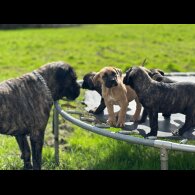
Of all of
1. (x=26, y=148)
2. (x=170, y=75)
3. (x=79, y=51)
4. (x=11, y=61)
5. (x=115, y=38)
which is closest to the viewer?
(x=26, y=148)

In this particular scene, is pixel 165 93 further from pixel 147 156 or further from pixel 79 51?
pixel 79 51

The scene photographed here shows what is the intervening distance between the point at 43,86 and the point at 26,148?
62 centimetres

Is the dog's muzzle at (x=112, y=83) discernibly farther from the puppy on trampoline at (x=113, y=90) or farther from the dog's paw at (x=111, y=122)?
the dog's paw at (x=111, y=122)

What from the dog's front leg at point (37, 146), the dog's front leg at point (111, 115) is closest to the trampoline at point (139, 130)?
the dog's front leg at point (111, 115)

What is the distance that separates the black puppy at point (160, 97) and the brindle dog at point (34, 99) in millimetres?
654

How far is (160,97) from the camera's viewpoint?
11.9ft

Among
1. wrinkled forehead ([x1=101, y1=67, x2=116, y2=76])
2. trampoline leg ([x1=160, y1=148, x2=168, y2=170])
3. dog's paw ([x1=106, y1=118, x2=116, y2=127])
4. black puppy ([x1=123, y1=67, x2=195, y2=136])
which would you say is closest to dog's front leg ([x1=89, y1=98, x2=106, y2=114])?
dog's paw ([x1=106, y1=118, x2=116, y2=127])

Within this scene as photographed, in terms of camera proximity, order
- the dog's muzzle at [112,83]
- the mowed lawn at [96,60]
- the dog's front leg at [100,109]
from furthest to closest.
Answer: the mowed lawn at [96,60] → the dog's front leg at [100,109] → the dog's muzzle at [112,83]

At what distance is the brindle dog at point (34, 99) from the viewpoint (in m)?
3.79

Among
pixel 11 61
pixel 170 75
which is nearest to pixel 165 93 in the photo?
pixel 170 75

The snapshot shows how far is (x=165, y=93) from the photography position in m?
3.63

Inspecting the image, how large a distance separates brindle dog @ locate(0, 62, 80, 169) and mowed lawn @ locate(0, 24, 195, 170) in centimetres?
65

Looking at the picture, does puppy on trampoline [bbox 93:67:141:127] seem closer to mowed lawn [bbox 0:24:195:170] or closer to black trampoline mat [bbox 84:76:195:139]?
black trampoline mat [bbox 84:76:195:139]

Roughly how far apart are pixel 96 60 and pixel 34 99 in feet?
22.2
